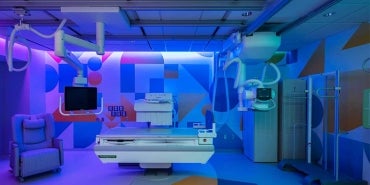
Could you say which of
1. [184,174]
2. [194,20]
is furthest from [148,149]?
[194,20]

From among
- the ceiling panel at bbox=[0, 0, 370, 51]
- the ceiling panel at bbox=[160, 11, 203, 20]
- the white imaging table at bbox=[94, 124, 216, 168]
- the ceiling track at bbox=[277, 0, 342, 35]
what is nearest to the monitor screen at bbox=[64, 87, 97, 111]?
the white imaging table at bbox=[94, 124, 216, 168]

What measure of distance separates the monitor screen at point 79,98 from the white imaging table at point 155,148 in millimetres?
557

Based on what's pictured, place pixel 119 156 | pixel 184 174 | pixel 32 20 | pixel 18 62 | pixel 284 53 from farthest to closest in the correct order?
1. pixel 284 53
2. pixel 18 62
3. pixel 184 174
4. pixel 119 156
5. pixel 32 20

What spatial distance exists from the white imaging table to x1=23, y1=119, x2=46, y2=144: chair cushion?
5.37 feet

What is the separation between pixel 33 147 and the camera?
498 centimetres

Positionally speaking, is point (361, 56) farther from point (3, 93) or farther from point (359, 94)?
point (3, 93)

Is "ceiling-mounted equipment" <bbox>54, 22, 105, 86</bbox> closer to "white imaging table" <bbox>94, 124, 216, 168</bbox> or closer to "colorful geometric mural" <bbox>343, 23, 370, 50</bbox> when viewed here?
"white imaging table" <bbox>94, 124, 216, 168</bbox>

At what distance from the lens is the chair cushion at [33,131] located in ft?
16.2

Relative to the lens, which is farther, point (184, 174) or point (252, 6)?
point (184, 174)

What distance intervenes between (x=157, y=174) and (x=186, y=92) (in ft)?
8.59

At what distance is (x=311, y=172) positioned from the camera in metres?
4.40

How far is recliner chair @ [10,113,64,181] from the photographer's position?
175 inches

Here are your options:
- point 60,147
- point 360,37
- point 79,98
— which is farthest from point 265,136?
point 60,147

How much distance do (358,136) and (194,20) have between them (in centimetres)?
307
